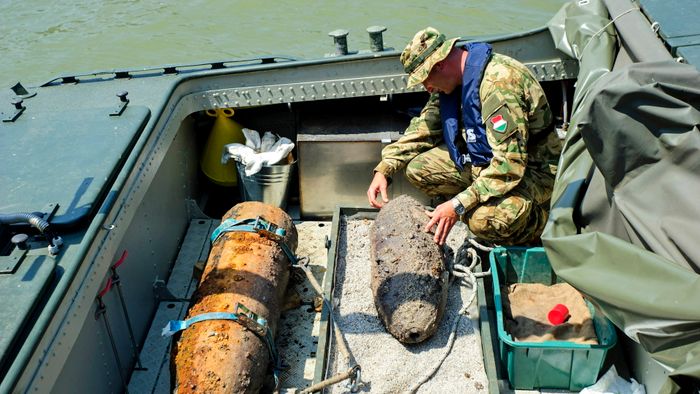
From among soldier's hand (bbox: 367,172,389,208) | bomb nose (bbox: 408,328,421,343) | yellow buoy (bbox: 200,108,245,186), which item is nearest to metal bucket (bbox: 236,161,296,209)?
yellow buoy (bbox: 200,108,245,186)

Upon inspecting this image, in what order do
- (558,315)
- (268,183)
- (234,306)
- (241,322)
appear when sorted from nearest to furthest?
(241,322)
(234,306)
(558,315)
(268,183)

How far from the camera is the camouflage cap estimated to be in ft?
12.9

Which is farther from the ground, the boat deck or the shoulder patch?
the shoulder patch

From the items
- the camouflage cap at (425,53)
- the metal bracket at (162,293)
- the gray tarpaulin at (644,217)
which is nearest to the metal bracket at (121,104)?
the metal bracket at (162,293)

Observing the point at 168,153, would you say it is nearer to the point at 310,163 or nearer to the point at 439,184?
the point at 310,163

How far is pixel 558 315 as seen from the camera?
11.9ft

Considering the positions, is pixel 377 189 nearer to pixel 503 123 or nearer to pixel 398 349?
pixel 503 123

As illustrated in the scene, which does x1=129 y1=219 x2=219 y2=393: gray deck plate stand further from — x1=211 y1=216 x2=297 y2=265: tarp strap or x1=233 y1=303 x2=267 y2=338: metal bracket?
x1=233 y1=303 x2=267 y2=338: metal bracket

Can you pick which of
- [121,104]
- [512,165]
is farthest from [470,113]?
[121,104]

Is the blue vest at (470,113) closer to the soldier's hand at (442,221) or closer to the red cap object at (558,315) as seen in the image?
the soldier's hand at (442,221)

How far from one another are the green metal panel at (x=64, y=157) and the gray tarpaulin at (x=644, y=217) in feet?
7.06

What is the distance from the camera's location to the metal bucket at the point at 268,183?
15.8ft

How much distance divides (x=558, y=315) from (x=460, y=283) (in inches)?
23.1

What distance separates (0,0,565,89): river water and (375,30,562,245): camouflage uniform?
14.1 ft
